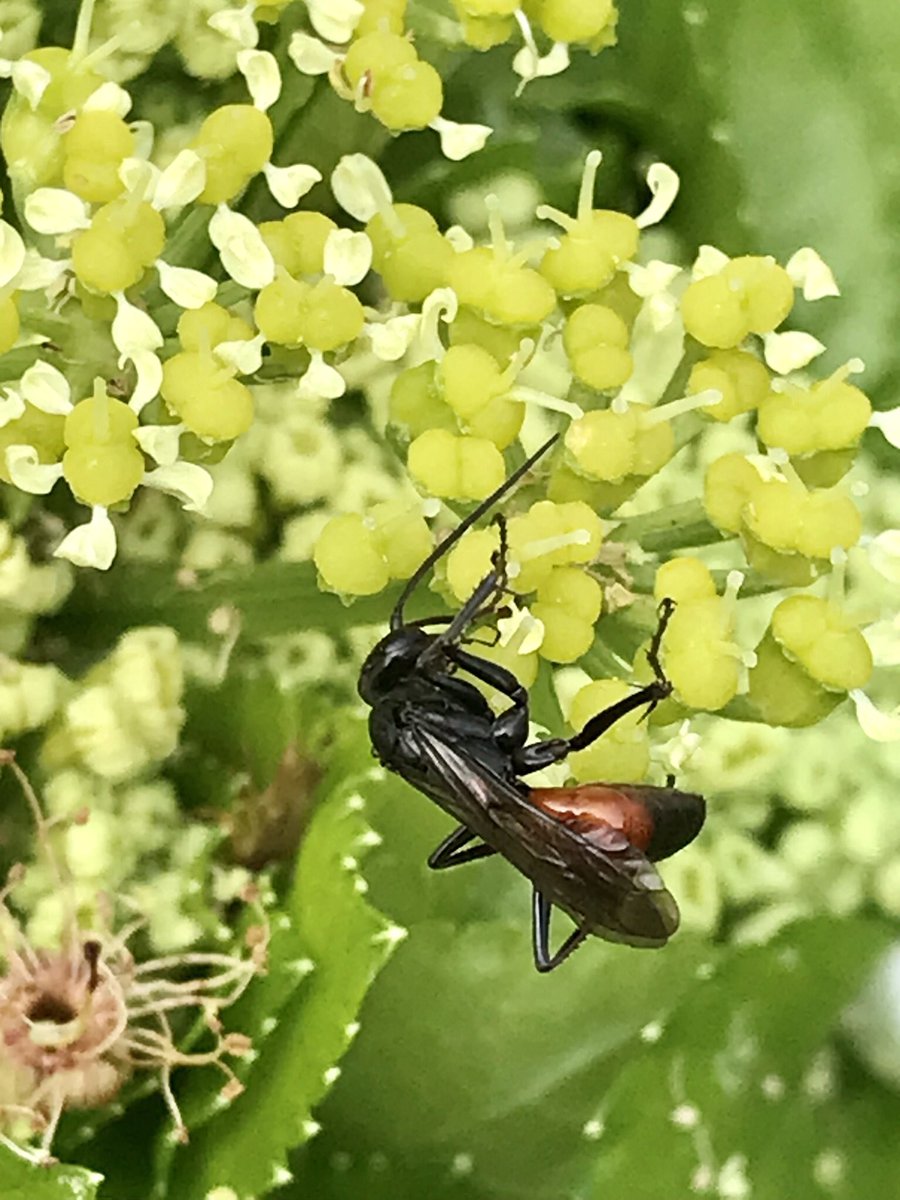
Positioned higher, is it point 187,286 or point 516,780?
point 187,286

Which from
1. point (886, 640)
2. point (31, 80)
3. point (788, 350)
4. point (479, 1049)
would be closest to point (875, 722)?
point (886, 640)

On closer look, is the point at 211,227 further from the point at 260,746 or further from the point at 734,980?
the point at 734,980

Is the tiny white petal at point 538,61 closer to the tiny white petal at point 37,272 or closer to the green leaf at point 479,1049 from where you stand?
the tiny white petal at point 37,272

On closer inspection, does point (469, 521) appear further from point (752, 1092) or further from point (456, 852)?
point (752, 1092)

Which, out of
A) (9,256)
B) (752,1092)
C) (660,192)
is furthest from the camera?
(752,1092)

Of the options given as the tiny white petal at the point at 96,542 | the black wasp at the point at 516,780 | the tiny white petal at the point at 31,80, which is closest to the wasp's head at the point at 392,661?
the black wasp at the point at 516,780

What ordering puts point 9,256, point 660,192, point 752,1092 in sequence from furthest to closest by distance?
1. point 752,1092
2. point 660,192
3. point 9,256

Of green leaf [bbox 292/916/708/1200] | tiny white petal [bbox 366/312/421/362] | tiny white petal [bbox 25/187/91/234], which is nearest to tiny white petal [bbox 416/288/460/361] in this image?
tiny white petal [bbox 366/312/421/362]

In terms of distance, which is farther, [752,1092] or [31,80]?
[752,1092]

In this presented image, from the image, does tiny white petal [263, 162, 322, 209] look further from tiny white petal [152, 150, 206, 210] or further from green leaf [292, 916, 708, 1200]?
green leaf [292, 916, 708, 1200]
